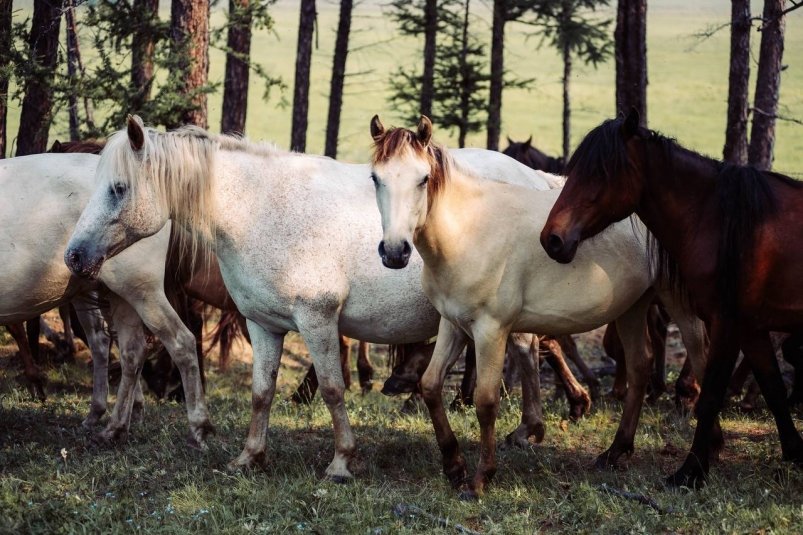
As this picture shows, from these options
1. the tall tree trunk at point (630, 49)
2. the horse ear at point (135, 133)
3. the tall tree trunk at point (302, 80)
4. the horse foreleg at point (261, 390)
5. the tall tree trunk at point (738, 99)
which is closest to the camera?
the horse ear at point (135, 133)

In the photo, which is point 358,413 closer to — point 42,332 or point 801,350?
point 801,350

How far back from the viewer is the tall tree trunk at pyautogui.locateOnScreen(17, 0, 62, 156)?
1105 centimetres

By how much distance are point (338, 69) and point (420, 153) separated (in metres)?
14.6

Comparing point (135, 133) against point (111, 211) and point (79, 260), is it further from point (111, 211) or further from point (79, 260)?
point (79, 260)

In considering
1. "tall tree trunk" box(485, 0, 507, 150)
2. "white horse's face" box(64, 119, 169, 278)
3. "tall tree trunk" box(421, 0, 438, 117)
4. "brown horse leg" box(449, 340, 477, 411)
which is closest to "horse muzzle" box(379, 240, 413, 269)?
"white horse's face" box(64, 119, 169, 278)

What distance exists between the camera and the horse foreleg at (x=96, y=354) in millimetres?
8211

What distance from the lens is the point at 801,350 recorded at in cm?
791

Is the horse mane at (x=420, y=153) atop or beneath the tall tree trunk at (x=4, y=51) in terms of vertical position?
beneath

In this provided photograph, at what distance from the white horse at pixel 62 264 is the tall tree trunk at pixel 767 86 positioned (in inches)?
304

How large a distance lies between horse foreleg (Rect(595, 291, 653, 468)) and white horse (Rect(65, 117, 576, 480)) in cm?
141

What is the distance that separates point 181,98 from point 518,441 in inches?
218

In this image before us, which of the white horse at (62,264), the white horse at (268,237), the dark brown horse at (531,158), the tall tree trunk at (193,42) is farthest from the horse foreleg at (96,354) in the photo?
the dark brown horse at (531,158)

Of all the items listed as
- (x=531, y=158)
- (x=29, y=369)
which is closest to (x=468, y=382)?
(x=29, y=369)

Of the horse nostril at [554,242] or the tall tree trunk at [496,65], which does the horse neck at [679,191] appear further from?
the tall tree trunk at [496,65]
